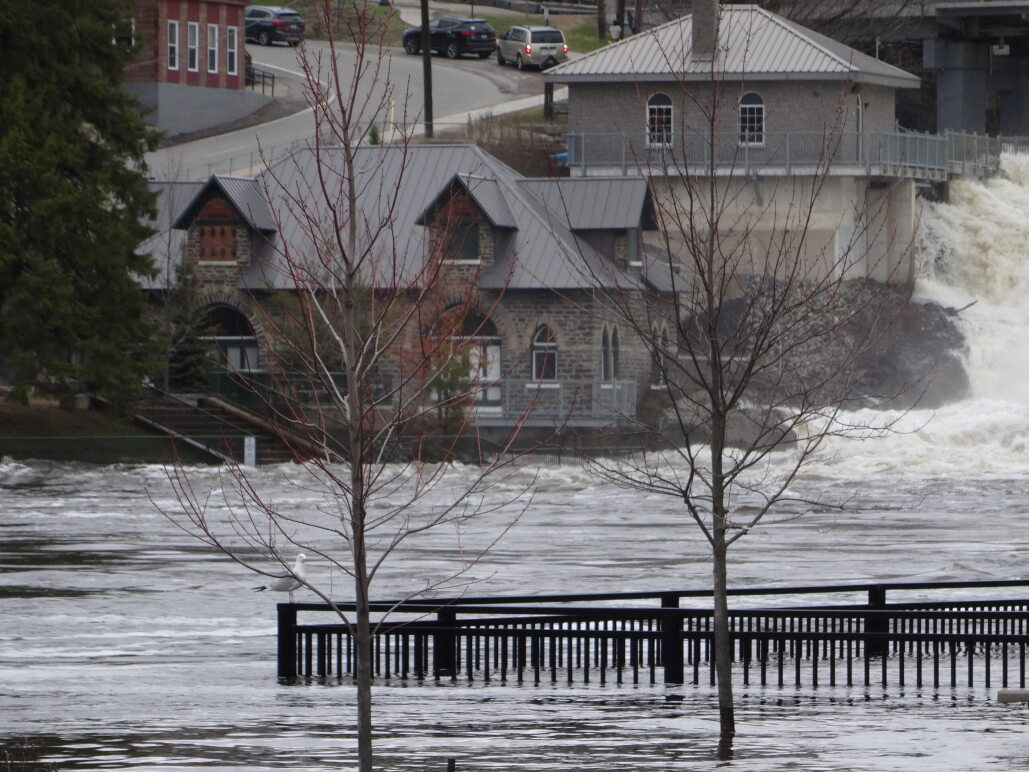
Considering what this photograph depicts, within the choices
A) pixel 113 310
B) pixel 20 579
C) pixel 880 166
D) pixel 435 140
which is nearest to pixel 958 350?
pixel 880 166

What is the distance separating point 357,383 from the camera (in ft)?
34.8

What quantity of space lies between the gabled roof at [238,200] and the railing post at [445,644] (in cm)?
4430

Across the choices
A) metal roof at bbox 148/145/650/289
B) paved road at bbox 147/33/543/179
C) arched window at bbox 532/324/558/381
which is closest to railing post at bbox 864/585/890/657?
metal roof at bbox 148/145/650/289

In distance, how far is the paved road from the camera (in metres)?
77.2

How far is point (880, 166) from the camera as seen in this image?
68.8m

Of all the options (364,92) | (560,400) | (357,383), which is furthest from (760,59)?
(357,383)

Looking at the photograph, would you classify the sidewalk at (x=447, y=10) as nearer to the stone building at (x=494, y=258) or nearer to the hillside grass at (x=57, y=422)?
the stone building at (x=494, y=258)

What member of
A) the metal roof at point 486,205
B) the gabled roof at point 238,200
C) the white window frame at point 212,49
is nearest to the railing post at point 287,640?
the metal roof at point 486,205

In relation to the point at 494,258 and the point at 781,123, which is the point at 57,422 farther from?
the point at 781,123

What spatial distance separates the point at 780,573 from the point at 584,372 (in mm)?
33407

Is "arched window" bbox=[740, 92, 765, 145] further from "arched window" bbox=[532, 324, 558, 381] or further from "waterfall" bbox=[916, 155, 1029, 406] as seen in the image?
"arched window" bbox=[532, 324, 558, 381]

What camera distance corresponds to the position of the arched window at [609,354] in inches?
2459

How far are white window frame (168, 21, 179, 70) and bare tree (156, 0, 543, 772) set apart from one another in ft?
24.9

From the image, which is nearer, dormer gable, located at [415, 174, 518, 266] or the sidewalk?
dormer gable, located at [415, 174, 518, 266]
